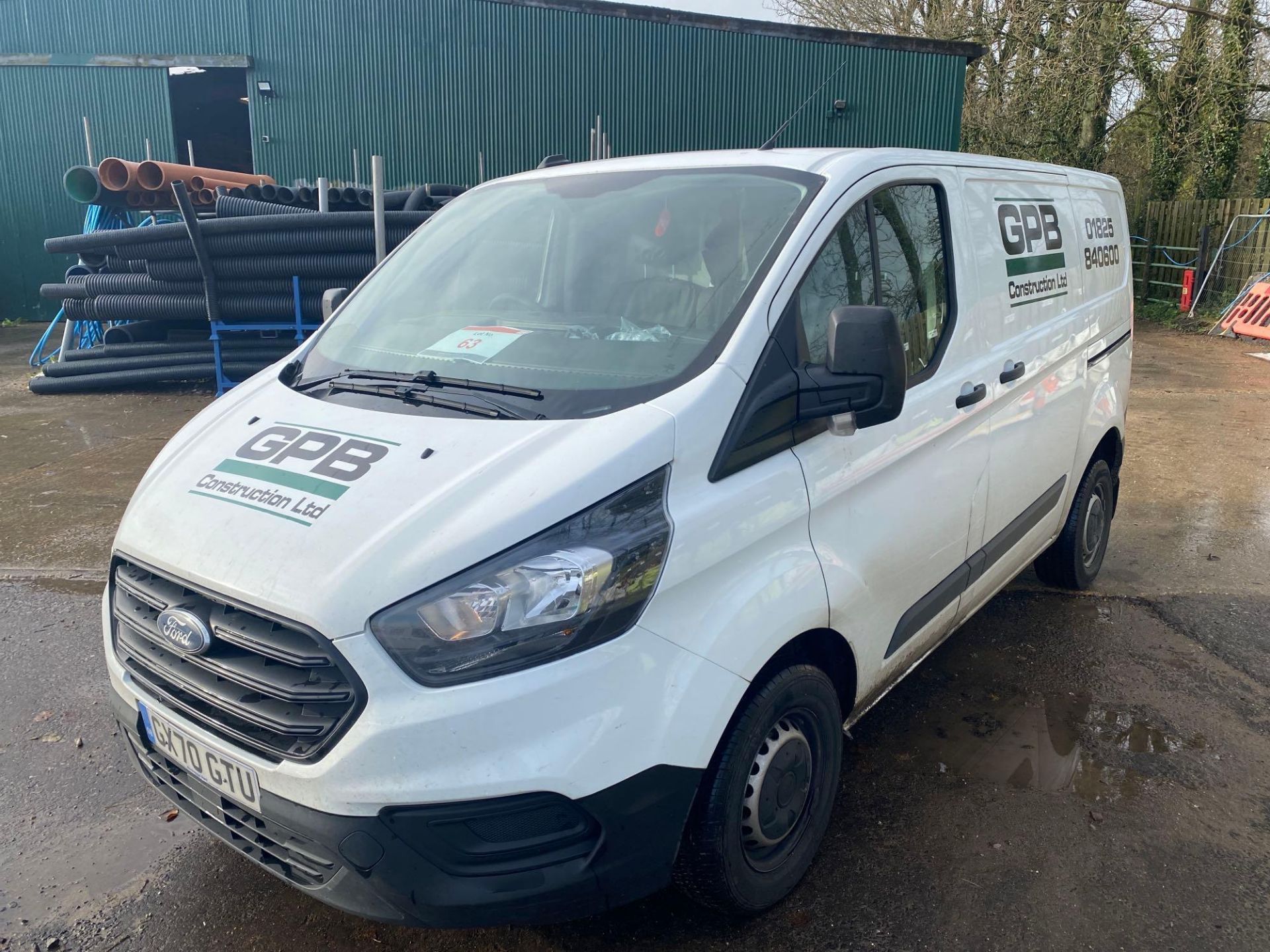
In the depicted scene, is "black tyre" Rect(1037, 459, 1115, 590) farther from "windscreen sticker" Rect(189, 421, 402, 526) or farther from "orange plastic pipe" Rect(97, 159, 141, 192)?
"orange plastic pipe" Rect(97, 159, 141, 192)

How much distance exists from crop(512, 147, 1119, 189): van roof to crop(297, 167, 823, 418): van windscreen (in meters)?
0.05

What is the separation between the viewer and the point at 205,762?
2.17 metres

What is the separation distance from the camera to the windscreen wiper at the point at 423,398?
2.35m

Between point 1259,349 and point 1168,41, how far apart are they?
7.78 m

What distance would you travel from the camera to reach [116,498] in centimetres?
639

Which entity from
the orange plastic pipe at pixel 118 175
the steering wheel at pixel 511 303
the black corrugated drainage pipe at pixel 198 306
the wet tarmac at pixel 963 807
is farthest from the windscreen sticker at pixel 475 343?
the orange plastic pipe at pixel 118 175

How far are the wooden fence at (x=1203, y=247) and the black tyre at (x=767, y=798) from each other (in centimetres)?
1635

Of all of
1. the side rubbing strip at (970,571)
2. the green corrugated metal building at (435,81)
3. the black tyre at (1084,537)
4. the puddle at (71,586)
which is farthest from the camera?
the green corrugated metal building at (435,81)

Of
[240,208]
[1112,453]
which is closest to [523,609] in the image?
[1112,453]

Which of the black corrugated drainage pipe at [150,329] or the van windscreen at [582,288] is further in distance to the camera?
the black corrugated drainage pipe at [150,329]

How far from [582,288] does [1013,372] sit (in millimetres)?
1686

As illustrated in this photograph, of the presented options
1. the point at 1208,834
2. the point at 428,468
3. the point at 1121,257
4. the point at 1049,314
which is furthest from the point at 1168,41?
the point at 428,468

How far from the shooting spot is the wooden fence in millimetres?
15969

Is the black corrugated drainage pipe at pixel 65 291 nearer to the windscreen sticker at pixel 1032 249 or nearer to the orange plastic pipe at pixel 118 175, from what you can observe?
the orange plastic pipe at pixel 118 175
